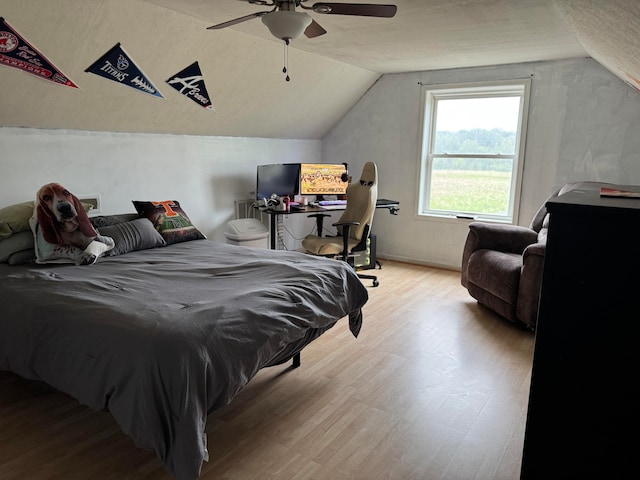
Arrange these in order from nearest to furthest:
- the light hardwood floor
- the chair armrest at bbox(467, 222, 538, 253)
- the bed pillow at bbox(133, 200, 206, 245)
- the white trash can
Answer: the light hardwood floor → the bed pillow at bbox(133, 200, 206, 245) → the chair armrest at bbox(467, 222, 538, 253) → the white trash can

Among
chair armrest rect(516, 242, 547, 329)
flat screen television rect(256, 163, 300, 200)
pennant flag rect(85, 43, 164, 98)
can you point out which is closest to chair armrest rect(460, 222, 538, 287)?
chair armrest rect(516, 242, 547, 329)

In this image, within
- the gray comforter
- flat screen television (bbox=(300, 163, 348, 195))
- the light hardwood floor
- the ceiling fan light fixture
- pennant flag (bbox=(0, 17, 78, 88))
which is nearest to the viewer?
the gray comforter

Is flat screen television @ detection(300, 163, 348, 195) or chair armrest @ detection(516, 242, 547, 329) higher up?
flat screen television @ detection(300, 163, 348, 195)

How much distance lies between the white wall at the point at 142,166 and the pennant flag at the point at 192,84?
0.51 m

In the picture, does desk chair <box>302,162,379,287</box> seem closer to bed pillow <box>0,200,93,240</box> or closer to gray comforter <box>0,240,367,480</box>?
gray comforter <box>0,240,367,480</box>

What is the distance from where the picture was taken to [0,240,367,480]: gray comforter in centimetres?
171

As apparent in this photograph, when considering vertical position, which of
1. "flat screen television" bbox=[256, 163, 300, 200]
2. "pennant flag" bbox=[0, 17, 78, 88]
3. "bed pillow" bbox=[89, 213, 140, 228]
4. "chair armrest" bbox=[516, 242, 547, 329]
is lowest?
"chair armrest" bbox=[516, 242, 547, 329]

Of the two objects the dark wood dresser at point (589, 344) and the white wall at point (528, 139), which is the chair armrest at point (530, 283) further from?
the dark wood dresser at point (589, 344)

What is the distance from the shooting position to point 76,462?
6.66 feet

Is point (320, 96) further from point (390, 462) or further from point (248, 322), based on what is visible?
point (390, 462)

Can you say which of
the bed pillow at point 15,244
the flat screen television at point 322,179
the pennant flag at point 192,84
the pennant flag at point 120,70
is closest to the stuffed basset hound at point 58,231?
the bed pillow at point 15,244

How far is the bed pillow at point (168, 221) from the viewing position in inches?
142

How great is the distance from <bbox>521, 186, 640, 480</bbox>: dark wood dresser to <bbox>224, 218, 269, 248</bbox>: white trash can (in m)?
3.65

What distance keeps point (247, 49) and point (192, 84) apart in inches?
21.3
